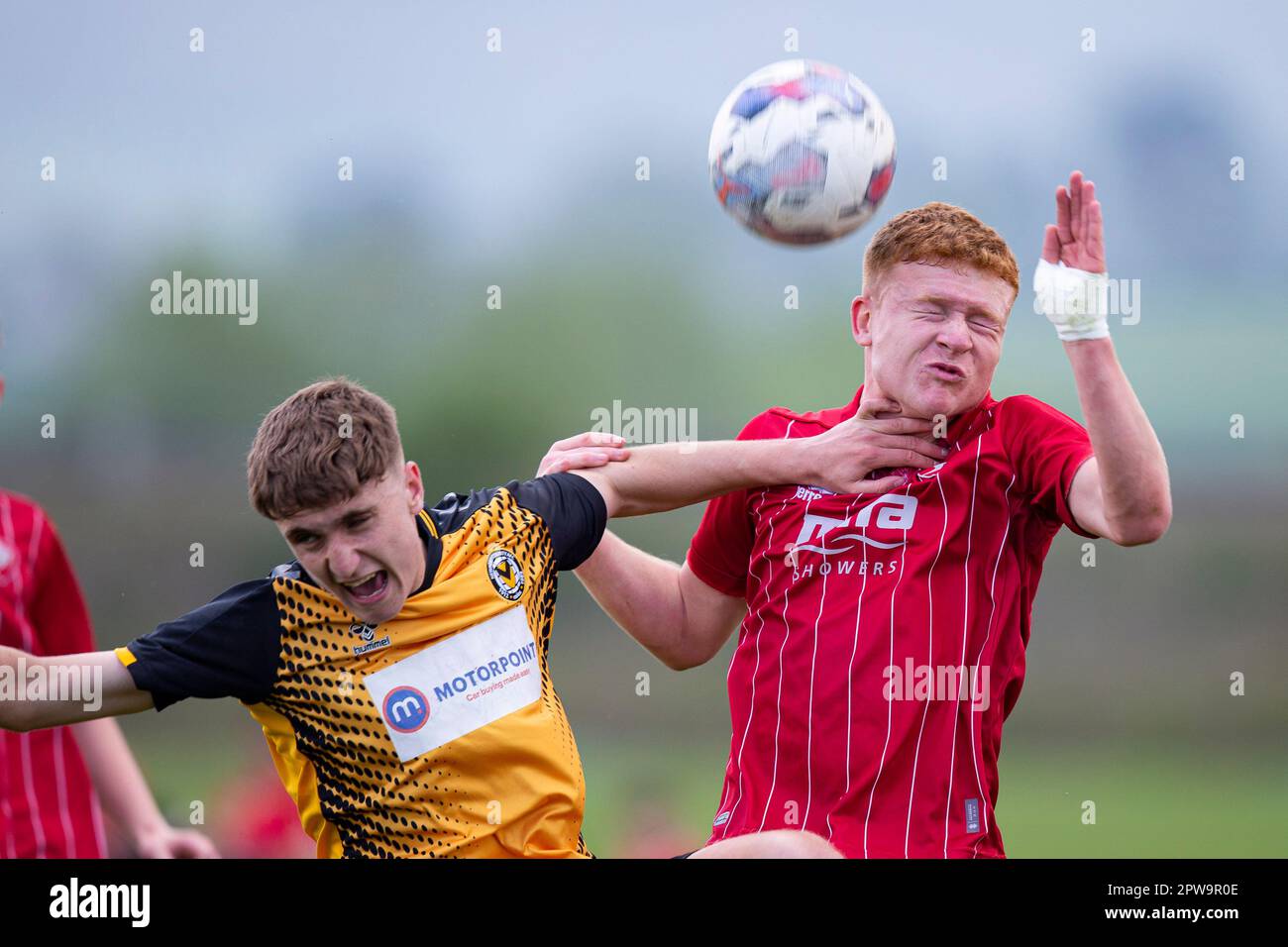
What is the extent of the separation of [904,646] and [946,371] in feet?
2.35

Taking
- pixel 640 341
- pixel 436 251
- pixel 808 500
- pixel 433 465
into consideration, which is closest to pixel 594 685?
pixel 433 465

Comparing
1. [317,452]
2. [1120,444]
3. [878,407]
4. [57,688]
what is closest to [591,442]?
[878,407]

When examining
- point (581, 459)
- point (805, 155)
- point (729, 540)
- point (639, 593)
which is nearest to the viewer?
point (805, 155)

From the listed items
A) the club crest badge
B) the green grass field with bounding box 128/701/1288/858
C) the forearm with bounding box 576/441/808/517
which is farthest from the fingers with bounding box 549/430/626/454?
the green grass field with bounding box 128/701/1288/858

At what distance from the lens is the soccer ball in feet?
13.2

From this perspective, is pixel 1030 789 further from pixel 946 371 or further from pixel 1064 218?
pixel 1064 218

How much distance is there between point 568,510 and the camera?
156 inches

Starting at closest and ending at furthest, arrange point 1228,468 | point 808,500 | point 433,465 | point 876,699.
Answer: point 876,699 < point 808,500 < point 433,465 < point 1228,468

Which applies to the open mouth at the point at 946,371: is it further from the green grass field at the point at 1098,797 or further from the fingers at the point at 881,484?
the green grass field at the point at 1098,797

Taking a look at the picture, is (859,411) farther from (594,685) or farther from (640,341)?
(640,341)

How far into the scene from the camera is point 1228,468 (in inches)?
641

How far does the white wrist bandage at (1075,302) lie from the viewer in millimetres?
3467

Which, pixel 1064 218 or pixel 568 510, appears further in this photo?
pixel 568 510
